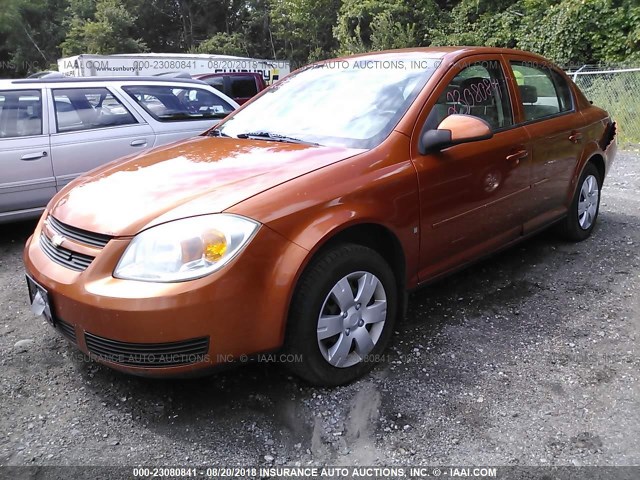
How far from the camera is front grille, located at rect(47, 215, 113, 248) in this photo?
2.32m

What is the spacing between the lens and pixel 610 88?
1077 centimetres

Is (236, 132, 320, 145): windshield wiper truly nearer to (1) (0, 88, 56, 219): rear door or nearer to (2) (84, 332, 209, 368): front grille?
(2) (84, 332, 209, 368): front grille

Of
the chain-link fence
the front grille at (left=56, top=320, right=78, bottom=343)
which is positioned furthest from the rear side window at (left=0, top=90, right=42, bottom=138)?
the chain-link fence

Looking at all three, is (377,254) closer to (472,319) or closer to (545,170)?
(472,319)

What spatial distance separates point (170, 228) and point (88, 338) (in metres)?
0.60

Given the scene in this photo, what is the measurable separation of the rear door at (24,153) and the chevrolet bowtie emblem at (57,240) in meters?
2.75

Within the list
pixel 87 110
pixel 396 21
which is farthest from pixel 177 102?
pixel 396 21

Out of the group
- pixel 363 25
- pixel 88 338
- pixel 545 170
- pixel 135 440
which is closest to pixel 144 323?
pixel 88 338

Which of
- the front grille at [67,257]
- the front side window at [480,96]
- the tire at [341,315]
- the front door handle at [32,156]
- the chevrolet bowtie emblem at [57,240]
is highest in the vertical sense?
the front side window at [480,96]

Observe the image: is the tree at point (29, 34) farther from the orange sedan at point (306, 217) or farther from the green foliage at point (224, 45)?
the orange sedan at point (306, 217)

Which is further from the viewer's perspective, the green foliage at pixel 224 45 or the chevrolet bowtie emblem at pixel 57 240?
the green foliage at pixel 224 45

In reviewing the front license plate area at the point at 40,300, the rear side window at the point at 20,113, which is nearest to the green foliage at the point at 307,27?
the rear side window at the point at 20,113

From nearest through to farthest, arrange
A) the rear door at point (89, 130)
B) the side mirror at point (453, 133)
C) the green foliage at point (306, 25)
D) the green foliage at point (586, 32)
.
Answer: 1. the side mirror at point (453, 133)
2. the rear door at point (89, 130)
3. the green foliage at point (586, 32)
4. the green foliage at point (306, 25)

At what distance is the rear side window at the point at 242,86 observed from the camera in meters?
13.1
